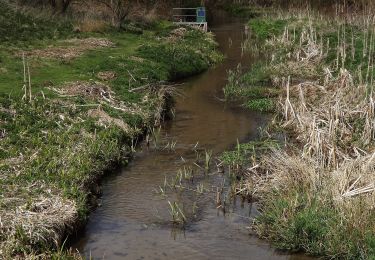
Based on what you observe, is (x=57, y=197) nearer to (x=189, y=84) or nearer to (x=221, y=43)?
(x=189, y=84)

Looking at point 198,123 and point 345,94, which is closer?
point 345,94

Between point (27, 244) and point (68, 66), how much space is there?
14.0m

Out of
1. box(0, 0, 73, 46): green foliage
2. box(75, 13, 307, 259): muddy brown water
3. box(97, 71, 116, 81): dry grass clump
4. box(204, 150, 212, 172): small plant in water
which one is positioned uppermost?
box(0, 0, 73, 46): green foliage

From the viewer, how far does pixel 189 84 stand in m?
26.4

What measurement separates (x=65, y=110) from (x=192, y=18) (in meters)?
28.3

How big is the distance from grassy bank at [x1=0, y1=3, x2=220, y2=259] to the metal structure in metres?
7.06

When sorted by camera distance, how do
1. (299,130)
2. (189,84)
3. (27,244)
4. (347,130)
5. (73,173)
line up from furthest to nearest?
(189,84), (299,130), (347,130), (73,173), (27,244)

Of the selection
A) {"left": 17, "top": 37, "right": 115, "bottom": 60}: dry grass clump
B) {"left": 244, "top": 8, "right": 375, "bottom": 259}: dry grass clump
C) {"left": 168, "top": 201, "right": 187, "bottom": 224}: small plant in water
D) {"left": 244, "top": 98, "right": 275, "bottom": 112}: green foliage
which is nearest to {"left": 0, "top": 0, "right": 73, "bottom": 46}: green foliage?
{"left": 17, "top": 37, "right": 115, "bottom": 60}: dry grass clump

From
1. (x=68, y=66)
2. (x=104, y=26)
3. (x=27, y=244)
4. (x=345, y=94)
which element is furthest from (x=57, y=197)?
(x=104, y=26)

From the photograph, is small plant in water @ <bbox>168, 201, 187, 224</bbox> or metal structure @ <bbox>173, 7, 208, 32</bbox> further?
metal structure @ <bbox>173, 7, 208, 32</bbox>

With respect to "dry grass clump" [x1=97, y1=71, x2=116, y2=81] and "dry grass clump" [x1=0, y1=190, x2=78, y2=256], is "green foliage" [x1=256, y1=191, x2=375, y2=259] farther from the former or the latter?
"dry grass clump" [x1=97, y1=71, x2=116, y2=81]

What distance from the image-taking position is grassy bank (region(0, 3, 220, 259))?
37.5ft

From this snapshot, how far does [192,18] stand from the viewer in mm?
44531

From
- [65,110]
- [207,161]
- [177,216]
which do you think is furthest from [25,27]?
[177,216]
